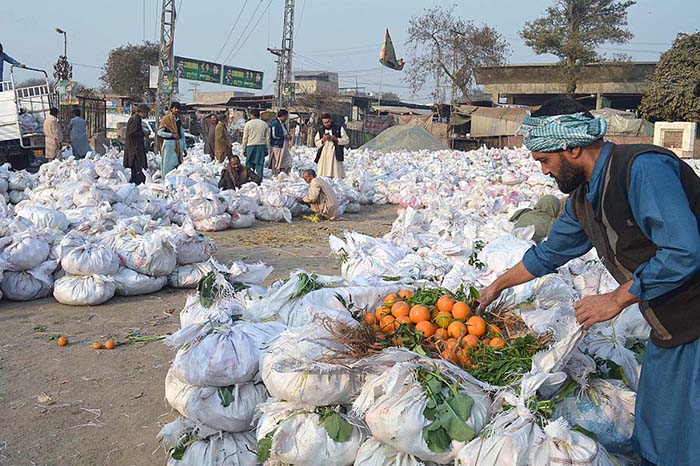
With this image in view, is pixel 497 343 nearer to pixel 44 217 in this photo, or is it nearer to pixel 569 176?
pixel 569 176

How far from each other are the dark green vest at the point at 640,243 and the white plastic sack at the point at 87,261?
4.11 meters

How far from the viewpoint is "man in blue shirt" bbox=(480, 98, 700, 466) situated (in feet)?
5.38

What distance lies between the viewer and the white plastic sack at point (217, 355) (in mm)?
2471

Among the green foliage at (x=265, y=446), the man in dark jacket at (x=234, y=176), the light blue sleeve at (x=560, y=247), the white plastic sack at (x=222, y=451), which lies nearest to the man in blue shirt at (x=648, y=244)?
the light blue sleeve at (x=560, y=247)

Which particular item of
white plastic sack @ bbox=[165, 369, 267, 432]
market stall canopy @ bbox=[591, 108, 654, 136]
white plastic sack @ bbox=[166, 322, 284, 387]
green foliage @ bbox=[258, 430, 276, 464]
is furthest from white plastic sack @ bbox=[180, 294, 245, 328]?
market stall canopy @ bbox=[591, 108, 654, 136]

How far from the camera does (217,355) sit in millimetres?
2473

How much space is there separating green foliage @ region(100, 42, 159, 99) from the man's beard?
39.8 m

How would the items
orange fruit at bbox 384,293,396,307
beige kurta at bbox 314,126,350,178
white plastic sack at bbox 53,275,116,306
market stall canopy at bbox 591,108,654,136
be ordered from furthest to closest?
market stall canopy at bbox 591,108,654,136 < beige kurta at bbox 314,126,350,178 < white plastic sack at bbox 53,275,116,306 < orange fruit at bbox 384,293,396,307

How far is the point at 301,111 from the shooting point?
36.8 m

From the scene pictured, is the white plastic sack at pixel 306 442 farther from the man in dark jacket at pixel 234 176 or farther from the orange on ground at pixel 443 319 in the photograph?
the man in dark jacket at pixel 234 176

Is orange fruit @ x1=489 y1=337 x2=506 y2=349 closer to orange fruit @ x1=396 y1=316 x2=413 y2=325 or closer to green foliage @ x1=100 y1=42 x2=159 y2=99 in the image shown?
orange fruit @ x1=396 y1=316 x2=413 y2=325

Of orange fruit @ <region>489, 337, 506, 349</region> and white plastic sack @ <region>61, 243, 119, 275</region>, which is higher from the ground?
orange fruit @ <region>489, 337, 506, 349</region>

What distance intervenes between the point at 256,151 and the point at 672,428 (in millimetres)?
9603

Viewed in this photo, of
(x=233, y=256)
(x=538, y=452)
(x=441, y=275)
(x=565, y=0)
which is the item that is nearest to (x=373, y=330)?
(x=538, y=452)
